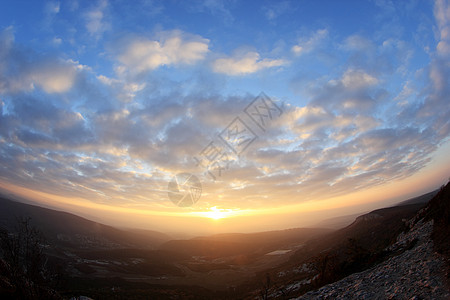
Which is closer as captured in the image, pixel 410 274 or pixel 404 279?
pixel 404 279

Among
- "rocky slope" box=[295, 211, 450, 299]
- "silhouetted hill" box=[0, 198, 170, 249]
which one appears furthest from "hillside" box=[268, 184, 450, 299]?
"silhouetted hill" box=[0, 198, 170, 249]

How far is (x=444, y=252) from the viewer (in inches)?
576

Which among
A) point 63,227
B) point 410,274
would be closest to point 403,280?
point 410,274

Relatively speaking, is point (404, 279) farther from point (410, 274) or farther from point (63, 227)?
point (63, 227)

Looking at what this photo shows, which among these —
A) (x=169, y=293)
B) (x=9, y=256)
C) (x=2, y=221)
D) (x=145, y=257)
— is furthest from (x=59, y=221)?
(x=9, y=256)

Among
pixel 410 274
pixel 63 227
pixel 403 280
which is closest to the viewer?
pixel 403 280

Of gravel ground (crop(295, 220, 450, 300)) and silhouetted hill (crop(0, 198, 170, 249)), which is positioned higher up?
gravel ground (crop(295, 220, 450, 300))

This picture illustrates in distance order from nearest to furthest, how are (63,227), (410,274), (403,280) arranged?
(403,280) → (410,274) → (63,227)

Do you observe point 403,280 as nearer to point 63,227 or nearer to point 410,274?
point 410,274

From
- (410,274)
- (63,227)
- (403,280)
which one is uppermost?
(410,274)

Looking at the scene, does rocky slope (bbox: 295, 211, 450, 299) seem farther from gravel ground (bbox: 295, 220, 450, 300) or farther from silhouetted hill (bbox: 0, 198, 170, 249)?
silhouetted hill (bbox: 0, 198, 170, 249)

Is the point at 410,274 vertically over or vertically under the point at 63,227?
over

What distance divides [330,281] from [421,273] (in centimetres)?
985

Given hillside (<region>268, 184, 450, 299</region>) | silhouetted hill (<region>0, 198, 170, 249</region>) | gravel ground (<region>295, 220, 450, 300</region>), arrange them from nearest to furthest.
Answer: gravel ground (<region>295, 220, 450, 300</region>) → hillside (<region>268, 184, 450, 299</region>) → silhouetted hill (<region>0, 198, 170, 249</region>)
